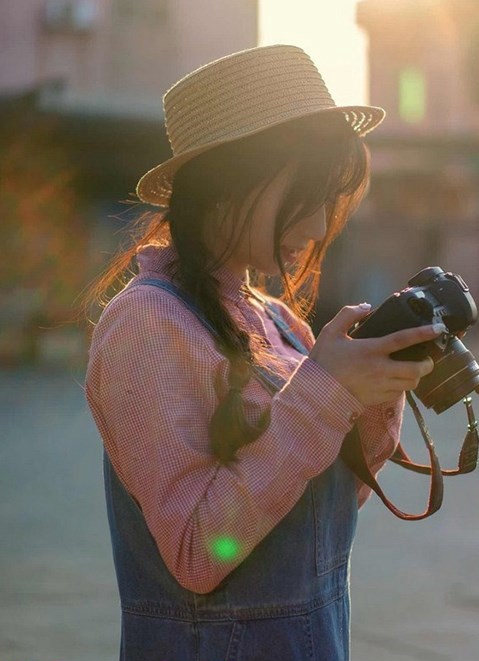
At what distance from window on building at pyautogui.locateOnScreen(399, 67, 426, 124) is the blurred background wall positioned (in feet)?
0.13

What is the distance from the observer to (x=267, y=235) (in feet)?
Result: 5.88

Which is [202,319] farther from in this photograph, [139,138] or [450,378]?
[139,138]

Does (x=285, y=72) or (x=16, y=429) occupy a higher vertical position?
(x=285, y=72)

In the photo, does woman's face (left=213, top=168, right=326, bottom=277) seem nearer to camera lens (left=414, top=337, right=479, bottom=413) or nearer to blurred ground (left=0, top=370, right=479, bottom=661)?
camera lens (left=414, top=337, right=479, bottom=413)

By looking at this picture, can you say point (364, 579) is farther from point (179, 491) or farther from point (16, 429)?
point (16, 429)

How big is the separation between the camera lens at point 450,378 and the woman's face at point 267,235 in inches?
10.2

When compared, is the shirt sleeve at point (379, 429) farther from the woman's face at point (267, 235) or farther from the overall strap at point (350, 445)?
the woman's face at point (267, 235)

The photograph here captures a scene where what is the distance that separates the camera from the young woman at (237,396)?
1.60 metres

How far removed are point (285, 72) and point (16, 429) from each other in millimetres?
8232

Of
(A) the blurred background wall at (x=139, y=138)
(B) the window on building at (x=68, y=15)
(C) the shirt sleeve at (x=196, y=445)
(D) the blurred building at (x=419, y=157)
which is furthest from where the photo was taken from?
(D) the blurred building at (x=419, y=157)

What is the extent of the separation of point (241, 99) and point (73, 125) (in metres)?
14.8

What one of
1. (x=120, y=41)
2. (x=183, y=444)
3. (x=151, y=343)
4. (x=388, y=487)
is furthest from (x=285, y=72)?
(x=120, y=41)

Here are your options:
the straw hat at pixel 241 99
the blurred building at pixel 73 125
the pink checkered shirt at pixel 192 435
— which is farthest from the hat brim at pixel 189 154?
the blurred building at pixel 73 125

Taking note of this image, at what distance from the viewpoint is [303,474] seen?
5.27ft
